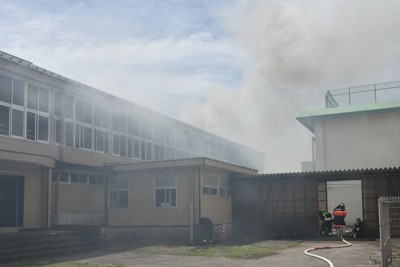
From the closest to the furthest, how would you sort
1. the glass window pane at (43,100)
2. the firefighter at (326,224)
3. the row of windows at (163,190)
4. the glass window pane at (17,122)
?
the glass window pane at (17,122) < the glass window pane at (43,100) < the row of windows at (163,190) < the firefighter at (326,224)

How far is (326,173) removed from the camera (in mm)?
23391

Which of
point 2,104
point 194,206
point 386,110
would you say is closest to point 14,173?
point 2,104

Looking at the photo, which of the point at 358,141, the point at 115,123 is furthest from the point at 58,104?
the point at 358,141

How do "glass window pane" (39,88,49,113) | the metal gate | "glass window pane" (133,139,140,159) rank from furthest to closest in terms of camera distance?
"glass window pane" (133,139,140,159) → "glass window pane" (39,88,49,113) → the metal gate

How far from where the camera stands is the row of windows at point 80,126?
1855 centimetres

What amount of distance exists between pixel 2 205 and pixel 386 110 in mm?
20605

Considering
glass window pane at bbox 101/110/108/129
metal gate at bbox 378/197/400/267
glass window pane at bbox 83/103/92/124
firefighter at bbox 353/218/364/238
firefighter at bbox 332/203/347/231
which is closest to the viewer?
metal gate at bbox 378/197/400/267

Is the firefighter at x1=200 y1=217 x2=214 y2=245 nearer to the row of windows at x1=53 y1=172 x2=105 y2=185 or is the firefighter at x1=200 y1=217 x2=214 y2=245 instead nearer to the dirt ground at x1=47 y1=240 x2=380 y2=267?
the dirt ground at x1=47 y1=240 x2=380 y2=267

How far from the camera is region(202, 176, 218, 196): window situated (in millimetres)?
22520

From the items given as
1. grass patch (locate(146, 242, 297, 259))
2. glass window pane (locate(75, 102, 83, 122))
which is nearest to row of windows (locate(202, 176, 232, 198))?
grass patch (locate(146, 242, 297, 259))

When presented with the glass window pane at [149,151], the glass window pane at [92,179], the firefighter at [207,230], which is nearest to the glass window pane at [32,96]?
the glass window pane at [92,179]

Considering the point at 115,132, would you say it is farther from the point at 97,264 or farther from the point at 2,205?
the point at 97,264

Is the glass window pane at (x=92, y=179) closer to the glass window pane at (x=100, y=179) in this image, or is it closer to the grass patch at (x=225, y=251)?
the glass window pane at (x=100, y=179)

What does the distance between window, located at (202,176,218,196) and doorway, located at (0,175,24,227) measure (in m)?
8.06
